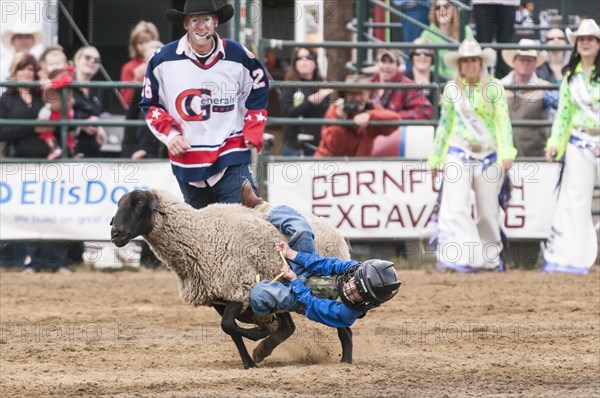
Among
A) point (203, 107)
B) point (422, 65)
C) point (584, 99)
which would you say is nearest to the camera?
point (203, 107)

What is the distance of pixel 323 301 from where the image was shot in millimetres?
6883

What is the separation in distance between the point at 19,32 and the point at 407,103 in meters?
4.17

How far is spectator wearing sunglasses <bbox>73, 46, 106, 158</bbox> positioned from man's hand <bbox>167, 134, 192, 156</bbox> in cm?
488

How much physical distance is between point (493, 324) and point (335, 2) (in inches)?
340

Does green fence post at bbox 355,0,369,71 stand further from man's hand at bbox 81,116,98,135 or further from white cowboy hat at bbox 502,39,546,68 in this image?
man's hand at bbox 81,116,98,135

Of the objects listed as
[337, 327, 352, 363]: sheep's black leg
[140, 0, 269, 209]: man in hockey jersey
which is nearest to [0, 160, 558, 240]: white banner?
[140, 0, 269, 209]: man in hockey jersey

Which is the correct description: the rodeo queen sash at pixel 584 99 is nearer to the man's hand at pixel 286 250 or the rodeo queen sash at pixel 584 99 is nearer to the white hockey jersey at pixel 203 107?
the white hockey jersey at pixel 203 107

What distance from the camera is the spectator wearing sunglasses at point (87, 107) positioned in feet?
42.2

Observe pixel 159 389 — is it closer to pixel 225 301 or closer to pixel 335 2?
pixel 225 301

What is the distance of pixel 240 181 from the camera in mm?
8219

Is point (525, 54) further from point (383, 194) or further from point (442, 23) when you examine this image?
point (383, 194)

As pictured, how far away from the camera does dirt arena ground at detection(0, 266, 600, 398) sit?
6.73 m

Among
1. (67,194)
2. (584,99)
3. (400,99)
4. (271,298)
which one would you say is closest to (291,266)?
(271,298)

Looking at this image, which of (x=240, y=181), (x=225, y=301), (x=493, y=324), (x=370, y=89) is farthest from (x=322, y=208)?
(x=225, y=301)
